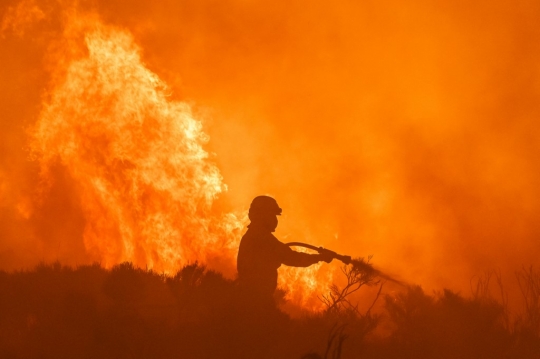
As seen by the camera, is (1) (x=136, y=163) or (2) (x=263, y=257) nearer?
(2) (x=263, y=257)

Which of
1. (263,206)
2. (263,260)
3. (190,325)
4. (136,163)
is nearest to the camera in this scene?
(190,325)

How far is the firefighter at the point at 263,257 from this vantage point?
918cm

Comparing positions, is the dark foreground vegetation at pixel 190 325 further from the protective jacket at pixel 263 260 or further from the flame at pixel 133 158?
the flame at pixel 133 158

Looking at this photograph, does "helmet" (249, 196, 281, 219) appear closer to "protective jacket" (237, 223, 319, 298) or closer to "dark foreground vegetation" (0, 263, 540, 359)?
"protective jacket" (237, 223, 319, 298)

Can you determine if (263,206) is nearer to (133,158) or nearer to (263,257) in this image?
(263,257)

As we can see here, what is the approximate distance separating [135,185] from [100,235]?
242 centimetres

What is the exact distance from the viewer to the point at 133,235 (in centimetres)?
1602

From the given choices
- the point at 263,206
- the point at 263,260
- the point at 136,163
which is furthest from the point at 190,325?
the point at 136,163

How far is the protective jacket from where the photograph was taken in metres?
9.20

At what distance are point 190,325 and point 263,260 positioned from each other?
75.3 inches

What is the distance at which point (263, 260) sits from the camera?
9281 millimetres

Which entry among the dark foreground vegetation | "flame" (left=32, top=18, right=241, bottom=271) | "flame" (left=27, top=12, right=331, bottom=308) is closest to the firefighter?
the dark foreground vegetation

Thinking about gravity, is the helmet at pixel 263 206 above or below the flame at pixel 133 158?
below

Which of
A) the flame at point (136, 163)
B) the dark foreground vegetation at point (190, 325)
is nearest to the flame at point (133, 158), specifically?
the flame at point (136, 163)
